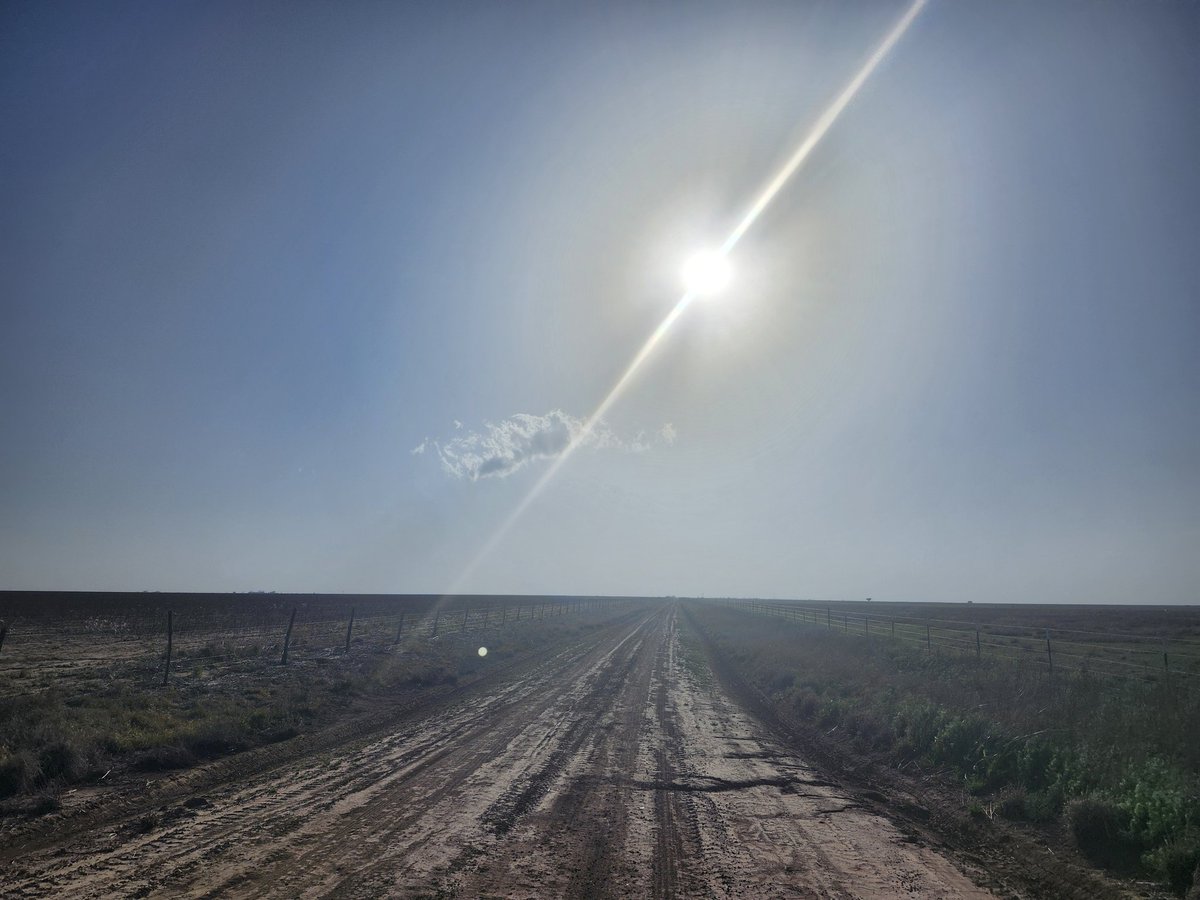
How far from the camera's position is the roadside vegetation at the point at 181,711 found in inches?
334

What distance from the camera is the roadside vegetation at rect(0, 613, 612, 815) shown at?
8.48m

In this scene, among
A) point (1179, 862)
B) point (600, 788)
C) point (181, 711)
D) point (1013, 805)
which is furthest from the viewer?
point (181, 711)

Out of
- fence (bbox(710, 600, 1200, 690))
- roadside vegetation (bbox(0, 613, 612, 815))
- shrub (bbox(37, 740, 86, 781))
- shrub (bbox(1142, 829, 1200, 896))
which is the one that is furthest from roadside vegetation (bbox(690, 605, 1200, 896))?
shrub (bbox(37, 740, 86, 781))

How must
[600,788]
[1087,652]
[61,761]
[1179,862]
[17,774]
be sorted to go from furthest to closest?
1. [1087,652]
2. [61,761]
3. [600,788]
4. [17,774]
5. [1179,862]

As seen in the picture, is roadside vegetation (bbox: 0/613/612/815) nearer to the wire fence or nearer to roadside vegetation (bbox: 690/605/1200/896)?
the wire fence

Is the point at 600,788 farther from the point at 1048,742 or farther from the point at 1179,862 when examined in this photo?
the point at 1048,742

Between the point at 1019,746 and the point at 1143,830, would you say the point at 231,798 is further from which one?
the point at 1019,746

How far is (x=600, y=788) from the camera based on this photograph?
834 cm

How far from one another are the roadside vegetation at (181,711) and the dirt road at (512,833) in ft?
6.61

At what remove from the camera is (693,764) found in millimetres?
9891

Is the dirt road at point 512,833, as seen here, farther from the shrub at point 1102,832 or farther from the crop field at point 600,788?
the shrub at point 1102,832

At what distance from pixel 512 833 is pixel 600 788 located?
208 centimetres

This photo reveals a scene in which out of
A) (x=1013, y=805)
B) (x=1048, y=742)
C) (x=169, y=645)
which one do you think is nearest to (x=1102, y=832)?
(x=1013, y=805)

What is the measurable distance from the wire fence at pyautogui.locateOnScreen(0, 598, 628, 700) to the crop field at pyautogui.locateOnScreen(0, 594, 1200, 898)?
5.16ft
